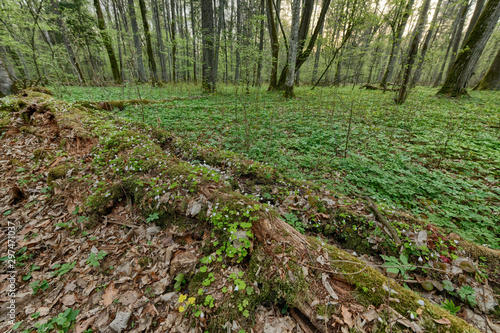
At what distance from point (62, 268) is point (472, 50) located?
1686cm

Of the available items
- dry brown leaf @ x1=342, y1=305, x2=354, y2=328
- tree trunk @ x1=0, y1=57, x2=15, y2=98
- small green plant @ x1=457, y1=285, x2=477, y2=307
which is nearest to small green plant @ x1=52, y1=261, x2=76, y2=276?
dry brown leaf @ x1=342, y1=305, x2=354, y2=328

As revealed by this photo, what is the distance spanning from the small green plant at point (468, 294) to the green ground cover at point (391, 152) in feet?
3.73

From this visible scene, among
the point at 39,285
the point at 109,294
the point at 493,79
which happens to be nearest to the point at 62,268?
the point at 39,285

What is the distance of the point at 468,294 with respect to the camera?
1.90 meters

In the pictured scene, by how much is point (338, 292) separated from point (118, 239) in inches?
115

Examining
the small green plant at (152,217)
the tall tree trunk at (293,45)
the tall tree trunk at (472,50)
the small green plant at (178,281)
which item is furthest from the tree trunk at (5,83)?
the tall tree trunk at (472,50)

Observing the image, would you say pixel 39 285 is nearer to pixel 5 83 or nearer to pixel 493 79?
pixel 5 83

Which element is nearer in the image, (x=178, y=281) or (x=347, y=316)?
(x=347, y=316)

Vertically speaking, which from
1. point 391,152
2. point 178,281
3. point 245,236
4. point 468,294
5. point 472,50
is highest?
point 472,50

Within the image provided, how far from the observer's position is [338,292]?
1674 mm

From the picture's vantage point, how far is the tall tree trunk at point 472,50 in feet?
28.1

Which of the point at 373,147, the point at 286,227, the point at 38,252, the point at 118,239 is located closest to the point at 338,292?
the point at 286,227

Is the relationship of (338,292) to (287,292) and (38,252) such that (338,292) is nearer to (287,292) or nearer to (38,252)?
(287,292)

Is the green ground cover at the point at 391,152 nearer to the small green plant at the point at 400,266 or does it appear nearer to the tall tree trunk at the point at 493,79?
the small green plant at the point at 400,266
